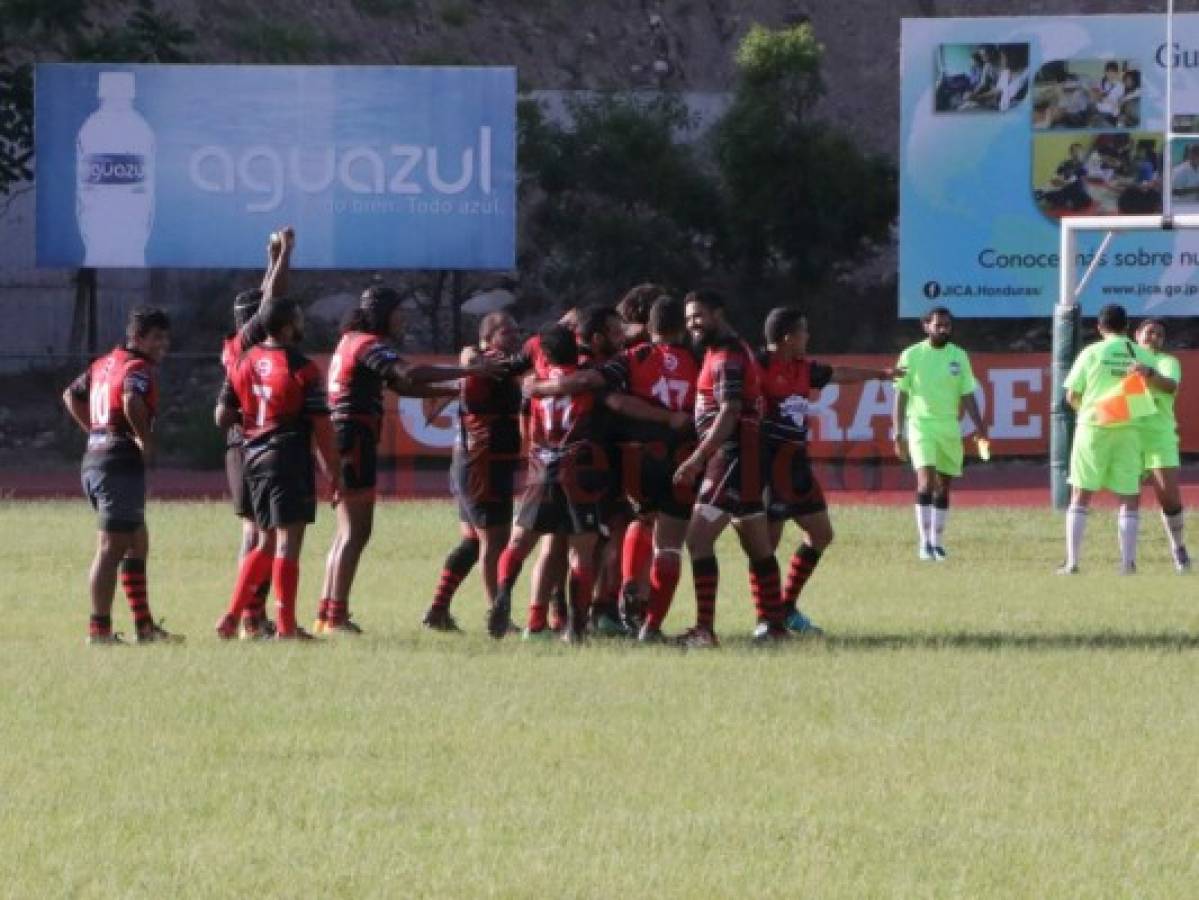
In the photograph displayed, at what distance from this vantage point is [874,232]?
141 ft

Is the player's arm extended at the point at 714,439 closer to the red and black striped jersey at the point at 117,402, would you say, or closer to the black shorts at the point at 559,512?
the black shorts at the point at 559,512

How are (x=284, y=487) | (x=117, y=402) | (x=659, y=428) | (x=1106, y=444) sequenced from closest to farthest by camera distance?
1. (x=117, y=402)
2. (x=284, y=487)
3. (x=659, y=428)
4. (x=1106, y=444)

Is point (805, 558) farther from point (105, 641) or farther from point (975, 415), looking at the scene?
point (975, 415)

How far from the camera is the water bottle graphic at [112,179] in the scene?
35188mm

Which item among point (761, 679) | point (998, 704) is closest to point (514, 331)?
point (761, 679)

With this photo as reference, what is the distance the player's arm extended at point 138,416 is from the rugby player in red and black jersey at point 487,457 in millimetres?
1865

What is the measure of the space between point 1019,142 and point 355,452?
72.0 ft

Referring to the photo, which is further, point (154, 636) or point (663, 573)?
point (154, 636)

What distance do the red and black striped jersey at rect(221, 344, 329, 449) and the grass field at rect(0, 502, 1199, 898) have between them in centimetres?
119

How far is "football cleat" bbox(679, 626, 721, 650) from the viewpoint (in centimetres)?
1328

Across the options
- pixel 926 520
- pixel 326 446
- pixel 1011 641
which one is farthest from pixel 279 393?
pixel 926 520

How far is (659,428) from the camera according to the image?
1364cm

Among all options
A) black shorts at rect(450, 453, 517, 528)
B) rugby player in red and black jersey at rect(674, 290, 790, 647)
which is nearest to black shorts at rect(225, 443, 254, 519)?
black shorts at rect(450, 453, 517, 528)

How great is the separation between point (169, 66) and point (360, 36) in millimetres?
15797
